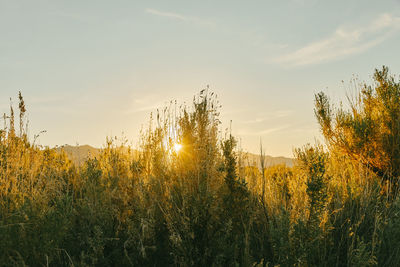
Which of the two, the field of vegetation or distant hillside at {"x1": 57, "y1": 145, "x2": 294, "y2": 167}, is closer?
the field of vegetation

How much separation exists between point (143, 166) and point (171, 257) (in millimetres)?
1791

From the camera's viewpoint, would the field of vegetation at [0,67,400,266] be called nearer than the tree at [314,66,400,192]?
Yes

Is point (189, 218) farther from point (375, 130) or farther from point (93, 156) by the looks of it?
point (375, 130)

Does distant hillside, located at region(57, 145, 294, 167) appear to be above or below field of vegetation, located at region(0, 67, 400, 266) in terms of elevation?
above

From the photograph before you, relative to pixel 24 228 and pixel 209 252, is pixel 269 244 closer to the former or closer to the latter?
pixel 209 252

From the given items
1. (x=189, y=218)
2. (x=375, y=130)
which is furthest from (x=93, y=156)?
(x=375, y=130)

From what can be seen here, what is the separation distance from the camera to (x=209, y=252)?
9.46 feet

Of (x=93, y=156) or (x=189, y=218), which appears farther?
(x=93, y=156)

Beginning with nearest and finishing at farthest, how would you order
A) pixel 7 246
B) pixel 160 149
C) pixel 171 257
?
1. pixel 7 246
2. pixel 171 257
3. pixel 160 149

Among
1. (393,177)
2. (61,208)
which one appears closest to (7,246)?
(61,208)

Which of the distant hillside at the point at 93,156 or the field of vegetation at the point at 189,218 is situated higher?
the distant hillside at the point at 93,156

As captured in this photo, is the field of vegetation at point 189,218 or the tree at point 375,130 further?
the tree at point 375,130

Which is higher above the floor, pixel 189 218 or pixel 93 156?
pixel 93 156

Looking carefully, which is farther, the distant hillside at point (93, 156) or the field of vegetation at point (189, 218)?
the distant hillside at point (93, 156)
